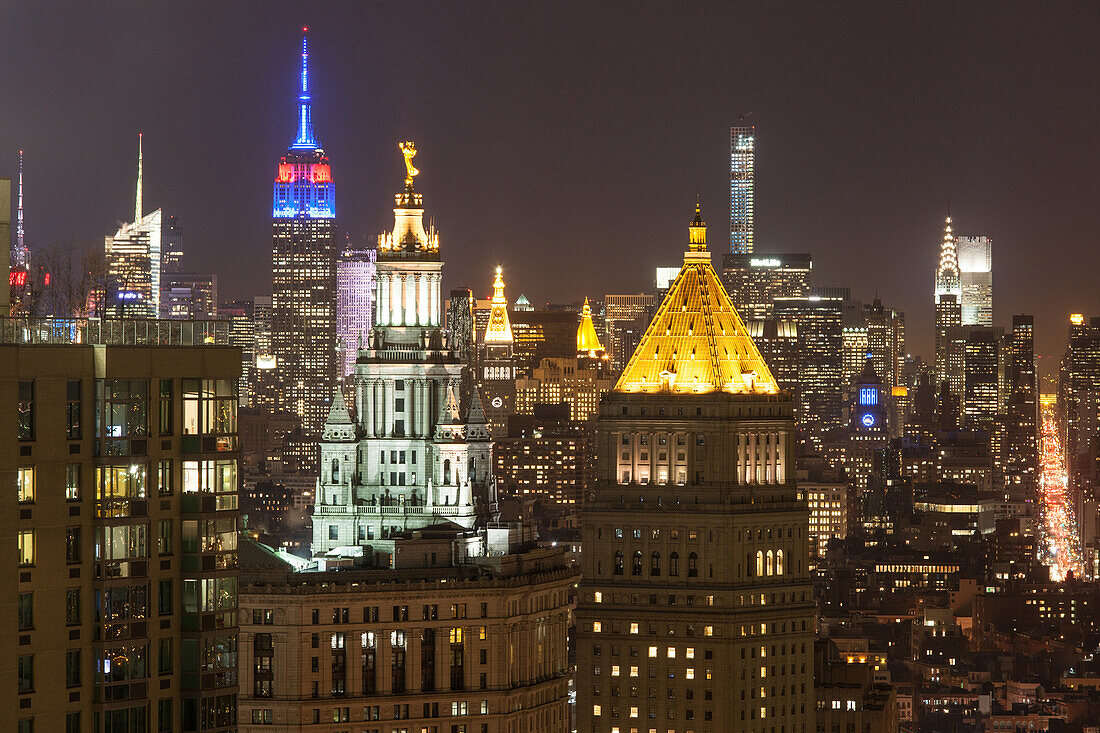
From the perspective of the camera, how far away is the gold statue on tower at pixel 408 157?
19275 centimetres

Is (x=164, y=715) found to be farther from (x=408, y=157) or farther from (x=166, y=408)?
(x=408, y=157)

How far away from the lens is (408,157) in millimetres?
194750

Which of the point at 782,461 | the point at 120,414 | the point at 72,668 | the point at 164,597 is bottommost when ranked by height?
the point at 72,668

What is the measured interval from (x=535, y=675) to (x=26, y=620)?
72.9m

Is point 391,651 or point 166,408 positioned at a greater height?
point 166,408

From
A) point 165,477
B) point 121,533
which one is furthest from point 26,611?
point 165,477

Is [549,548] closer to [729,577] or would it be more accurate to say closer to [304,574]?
[729,577]

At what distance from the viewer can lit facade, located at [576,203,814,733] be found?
524 ft

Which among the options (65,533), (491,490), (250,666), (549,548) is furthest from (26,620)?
(491,490)

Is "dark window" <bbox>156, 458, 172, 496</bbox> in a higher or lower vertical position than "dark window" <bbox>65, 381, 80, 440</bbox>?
lower

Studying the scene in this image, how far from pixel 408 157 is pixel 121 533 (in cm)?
11040

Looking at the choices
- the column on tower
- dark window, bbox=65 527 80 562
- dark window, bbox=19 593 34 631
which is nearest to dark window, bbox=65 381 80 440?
dark window, bbox=65 527 80 562

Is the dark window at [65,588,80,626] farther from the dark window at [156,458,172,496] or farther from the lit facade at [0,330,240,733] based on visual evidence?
the dark window at [156,458,172,496]

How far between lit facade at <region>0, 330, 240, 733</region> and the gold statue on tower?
102 meters
